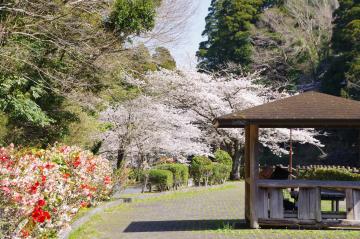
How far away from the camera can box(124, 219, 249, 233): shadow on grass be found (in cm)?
1135

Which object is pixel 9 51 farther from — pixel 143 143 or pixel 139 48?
pixel 143 143

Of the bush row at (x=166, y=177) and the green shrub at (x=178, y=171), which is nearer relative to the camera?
the bush row at (x=166, y=177)

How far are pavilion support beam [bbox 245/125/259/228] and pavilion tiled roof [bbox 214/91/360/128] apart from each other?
38 centimetres

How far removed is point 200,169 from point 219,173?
2.09 m

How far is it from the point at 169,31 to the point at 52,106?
14.4 feet

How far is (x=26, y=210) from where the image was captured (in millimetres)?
6078

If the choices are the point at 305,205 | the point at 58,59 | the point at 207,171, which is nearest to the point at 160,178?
the point at 207,171

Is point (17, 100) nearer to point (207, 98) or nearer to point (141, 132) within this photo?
point (141, 132)

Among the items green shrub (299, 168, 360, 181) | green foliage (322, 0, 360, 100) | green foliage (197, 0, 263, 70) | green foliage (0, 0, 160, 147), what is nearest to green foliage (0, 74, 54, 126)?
green foliage (0, 0, 160, 147)

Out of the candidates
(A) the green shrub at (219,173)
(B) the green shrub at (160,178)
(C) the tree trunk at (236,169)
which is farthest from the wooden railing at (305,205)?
(C) the tree trunk at (236,169)

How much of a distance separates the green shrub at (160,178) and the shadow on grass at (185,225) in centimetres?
885

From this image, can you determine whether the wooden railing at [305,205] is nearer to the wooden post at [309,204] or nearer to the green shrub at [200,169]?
the wooden post at [309,204]

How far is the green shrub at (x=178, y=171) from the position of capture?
75.9 feet

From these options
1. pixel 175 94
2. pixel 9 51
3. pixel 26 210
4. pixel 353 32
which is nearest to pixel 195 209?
pixel 9 51
